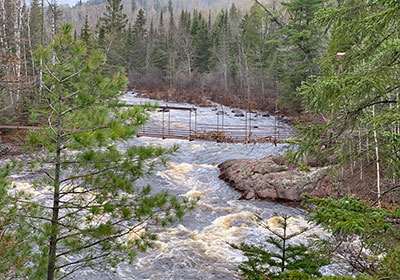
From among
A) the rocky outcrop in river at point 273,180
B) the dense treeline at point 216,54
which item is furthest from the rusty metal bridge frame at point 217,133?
the dense treeline at point 216,54

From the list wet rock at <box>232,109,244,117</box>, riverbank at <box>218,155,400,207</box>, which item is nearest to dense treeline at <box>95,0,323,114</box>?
wet rock at <box>232,109,244,117</box>

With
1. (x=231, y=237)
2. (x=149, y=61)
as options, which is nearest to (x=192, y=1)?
(x=149, y=61)

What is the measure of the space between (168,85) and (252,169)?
32.4m

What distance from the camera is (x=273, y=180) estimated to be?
13930 millimetres

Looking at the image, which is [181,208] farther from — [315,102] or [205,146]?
[205,146]

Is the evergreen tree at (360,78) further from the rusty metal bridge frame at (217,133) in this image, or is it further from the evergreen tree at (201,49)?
the evergreen tree at (201,49)

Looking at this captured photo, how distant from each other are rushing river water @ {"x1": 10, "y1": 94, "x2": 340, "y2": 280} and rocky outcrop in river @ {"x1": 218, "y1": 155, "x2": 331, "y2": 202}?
1.68ft

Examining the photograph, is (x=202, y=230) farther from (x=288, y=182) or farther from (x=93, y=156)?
(x=93, y=156)

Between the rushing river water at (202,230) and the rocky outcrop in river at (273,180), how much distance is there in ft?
1.68

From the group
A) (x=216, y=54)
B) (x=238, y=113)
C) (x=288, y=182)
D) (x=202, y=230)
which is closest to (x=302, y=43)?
(x=238, y=113)

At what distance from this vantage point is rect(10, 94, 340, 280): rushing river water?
7.82 m

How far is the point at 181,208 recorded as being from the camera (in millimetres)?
4363

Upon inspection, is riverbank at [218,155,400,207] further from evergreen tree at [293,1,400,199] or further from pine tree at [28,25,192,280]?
pine tree at [28,25,192,280]

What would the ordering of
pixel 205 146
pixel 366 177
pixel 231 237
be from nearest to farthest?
1. pixel 231 237
2. pixel 366 177
3. pixel 205 146
